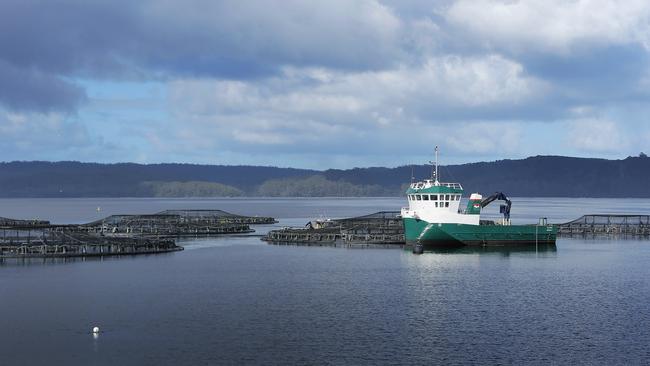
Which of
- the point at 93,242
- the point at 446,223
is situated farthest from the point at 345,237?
the point at 93,242

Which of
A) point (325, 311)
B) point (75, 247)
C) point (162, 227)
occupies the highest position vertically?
point (162, 227)

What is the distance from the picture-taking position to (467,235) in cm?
10938

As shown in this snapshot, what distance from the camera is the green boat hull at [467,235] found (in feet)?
351

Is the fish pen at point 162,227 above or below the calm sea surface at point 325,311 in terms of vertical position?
above

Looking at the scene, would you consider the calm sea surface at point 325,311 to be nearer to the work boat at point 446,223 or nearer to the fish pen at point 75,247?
the fish pen at point 75,247

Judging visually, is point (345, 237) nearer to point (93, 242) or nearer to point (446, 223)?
point (446, 223)

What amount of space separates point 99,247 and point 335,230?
46420 millimetres

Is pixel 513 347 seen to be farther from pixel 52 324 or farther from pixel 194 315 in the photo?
pixel 52 324

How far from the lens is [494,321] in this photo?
180 feet

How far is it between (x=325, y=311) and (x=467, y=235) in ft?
180

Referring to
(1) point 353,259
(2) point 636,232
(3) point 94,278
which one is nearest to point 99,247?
(3) point 94,278

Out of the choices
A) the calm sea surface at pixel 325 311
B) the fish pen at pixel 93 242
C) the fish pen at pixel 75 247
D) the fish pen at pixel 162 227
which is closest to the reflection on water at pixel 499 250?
the calm sea surface at pixel 325 311

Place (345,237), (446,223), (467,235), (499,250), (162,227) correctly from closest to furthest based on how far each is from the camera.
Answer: (446,223), (467,235), (499,250), (345,237), (162,227)

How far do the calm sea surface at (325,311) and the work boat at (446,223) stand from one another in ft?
33.8
